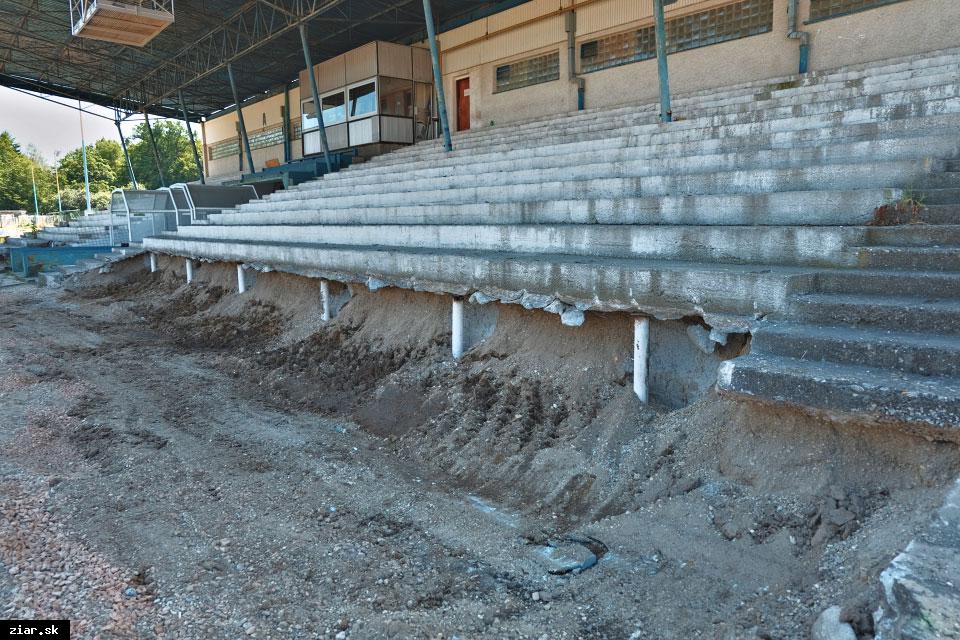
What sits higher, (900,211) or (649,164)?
(649,164)

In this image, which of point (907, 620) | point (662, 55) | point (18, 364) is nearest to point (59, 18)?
point (18, 364)

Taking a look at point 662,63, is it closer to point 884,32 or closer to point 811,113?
point 811,113

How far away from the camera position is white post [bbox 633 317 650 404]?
15.8 ft

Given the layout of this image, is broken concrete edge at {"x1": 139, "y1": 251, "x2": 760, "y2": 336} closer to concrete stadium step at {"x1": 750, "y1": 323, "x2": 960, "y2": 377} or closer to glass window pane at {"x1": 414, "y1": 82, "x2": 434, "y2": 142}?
concrete stadium step at {"x1": 750, "y1": 323, "x2": 960, "y2": 377}

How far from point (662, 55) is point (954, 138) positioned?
485cm

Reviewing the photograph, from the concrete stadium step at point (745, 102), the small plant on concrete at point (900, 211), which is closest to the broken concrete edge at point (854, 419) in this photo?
the small plant on concrete at point (900, 211)

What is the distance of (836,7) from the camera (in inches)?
421

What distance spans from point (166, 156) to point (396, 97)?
43701 millimetres

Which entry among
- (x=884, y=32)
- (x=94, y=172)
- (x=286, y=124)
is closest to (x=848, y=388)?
(x=884, y=32)

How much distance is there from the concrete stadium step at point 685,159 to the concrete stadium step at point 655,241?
63.8 inches

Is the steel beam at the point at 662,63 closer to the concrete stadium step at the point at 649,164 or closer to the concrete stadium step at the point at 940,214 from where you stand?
the concrete stadium step at the point at 649,164

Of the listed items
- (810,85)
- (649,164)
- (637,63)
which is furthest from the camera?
(637,63)

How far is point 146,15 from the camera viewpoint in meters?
15.4

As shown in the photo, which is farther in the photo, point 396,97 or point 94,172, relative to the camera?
point 94,172
